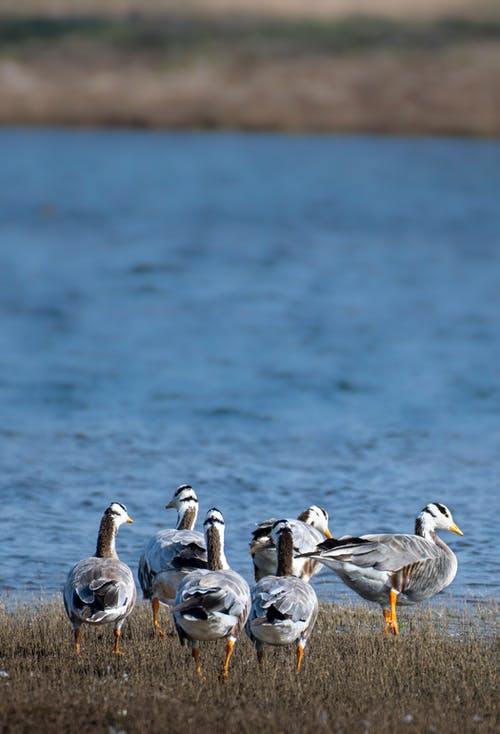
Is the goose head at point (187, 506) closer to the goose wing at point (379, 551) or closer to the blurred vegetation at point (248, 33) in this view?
the goose wing at point (379, 551)

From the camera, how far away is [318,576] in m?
17.7

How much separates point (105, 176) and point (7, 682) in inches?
3003

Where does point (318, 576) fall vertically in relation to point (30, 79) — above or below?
below

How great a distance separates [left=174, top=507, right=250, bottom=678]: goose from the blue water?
3.85 metres

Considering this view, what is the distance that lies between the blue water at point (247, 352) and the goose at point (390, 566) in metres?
1.06

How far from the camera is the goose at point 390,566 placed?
15062 mm

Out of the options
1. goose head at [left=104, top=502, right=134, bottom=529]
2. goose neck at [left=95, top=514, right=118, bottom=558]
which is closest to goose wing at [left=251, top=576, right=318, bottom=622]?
goose neck at [left=95, top=514, right=118, bottom=558]

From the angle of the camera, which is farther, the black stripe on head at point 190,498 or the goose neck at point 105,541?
the black stripe on head at point 190,498

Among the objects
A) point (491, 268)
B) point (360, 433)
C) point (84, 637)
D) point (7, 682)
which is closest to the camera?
point (7, 682)

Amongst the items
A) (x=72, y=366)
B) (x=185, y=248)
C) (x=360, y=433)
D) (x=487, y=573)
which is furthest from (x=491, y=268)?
(x=487, y=573)

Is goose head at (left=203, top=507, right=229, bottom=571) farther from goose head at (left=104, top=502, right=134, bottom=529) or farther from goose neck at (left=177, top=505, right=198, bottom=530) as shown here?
goose neck at (left=177, top=505, right=198, bottom=530)

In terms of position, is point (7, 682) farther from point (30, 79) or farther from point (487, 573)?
point (30, 79)

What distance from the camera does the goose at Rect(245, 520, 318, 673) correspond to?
1292cm

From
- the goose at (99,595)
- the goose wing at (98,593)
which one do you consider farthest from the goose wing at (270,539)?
the goose wing at (98,593)
